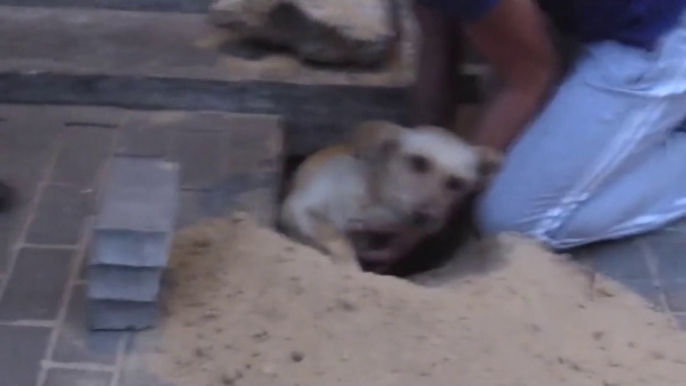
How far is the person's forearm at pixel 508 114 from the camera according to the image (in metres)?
2.96

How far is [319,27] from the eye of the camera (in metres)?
3.52

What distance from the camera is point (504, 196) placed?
3018mm

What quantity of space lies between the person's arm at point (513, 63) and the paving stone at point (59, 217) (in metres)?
1.06

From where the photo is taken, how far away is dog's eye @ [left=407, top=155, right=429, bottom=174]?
2.86m

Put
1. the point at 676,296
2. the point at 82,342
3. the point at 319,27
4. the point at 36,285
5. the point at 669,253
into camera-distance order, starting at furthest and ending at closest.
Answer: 1. the point at 319,27
2. the point at 669,253
3. the point at 676,296
4. the point at 36,285
5. the point at 82,342

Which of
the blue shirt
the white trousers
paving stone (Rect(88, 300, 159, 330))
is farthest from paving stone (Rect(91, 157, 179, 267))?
the white trousers

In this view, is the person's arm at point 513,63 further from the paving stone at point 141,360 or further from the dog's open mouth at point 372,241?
the paving stone at point 141,360

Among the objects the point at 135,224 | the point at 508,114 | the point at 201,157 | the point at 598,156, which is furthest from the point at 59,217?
the point at 598,156

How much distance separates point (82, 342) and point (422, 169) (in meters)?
0.96

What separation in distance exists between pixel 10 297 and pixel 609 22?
5.34 feet

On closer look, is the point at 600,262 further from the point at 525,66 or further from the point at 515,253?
the point at 525,66

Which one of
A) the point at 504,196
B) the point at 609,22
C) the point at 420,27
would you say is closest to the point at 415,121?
the point at 420,27

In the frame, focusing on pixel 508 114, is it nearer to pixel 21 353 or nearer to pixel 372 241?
pixel 372 241

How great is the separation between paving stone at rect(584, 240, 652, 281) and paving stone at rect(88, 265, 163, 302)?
47.1 inches
